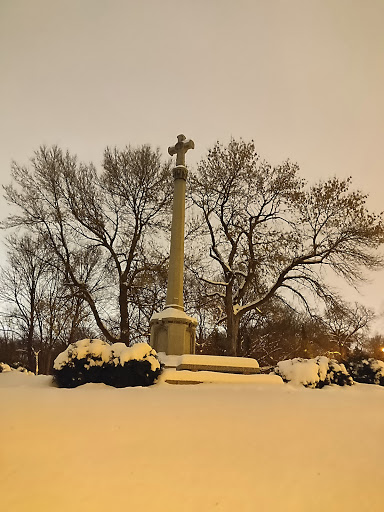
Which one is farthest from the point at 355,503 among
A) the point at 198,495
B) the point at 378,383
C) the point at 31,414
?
the point at 378,383

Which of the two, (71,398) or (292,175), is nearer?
(71,398)

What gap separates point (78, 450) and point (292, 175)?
1850 centimetres

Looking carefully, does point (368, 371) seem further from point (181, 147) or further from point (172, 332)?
point (181, 147)

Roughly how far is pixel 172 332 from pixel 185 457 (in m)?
9.95

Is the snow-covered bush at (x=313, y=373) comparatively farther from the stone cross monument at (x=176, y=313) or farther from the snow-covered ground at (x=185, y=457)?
the snow-covered ground at (x=185, y=457)

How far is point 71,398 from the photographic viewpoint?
6078mm

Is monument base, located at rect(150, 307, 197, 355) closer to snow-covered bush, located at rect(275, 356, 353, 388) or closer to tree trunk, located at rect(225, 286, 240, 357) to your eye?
snow-covered bush, located at rect(275, 356, 353, 388)

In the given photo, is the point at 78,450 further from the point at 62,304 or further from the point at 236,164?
the point at 236,164

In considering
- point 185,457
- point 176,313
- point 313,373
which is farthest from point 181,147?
point 185,457

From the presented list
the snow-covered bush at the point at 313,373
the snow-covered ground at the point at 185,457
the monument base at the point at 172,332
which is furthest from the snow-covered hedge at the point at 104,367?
the monument base at the point at 172,332

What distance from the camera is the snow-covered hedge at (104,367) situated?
8.34m

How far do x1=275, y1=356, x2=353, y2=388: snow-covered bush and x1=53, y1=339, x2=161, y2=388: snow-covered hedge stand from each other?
158 inches

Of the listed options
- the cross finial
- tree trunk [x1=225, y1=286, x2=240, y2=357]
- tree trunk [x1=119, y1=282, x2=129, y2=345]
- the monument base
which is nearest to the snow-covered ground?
the monument base

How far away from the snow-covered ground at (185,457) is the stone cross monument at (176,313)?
7.50 m
